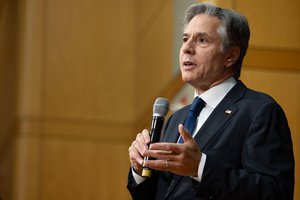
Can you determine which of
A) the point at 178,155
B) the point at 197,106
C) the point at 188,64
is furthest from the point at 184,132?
the point at 188,64

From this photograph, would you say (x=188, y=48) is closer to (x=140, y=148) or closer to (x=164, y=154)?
(x=140, y=148)

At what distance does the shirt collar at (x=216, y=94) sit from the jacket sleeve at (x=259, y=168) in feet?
0.78

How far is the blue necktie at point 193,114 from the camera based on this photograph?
10.2 feet

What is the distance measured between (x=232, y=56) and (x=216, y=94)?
8.9 inches

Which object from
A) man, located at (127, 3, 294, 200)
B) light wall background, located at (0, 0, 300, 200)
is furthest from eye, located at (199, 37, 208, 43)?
light wall background, located at (0, 0, 300, 200)

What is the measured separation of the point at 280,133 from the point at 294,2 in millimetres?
2272

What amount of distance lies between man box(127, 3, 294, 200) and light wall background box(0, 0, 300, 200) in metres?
3.49

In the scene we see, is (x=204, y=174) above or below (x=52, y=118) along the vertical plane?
above

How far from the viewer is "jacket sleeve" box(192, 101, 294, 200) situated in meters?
2.76

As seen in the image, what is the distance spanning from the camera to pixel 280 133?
2904 millimetres

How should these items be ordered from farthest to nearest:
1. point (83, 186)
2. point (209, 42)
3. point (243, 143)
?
point (83, 186) < point (209, 42) < point (243, 143)

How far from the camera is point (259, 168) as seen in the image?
283cm

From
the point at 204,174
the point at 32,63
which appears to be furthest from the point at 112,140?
the point at 204,174

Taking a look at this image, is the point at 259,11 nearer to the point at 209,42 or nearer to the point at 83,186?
the point at 209,42
